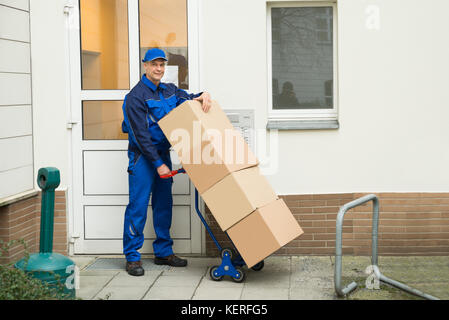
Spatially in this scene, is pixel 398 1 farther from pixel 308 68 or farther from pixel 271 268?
pixel 271 268

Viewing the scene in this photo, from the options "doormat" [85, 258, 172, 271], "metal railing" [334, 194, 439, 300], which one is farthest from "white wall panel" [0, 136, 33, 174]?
"metal railing" [334, 194, 439, 300]

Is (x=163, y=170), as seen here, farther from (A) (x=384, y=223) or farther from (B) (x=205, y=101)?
(A) (x=384, y=223)

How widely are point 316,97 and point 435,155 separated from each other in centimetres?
127

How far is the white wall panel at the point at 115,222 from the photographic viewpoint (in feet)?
22.6

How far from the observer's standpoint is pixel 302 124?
22.2 ft

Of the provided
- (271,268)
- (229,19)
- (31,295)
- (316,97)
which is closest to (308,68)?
(316,97)

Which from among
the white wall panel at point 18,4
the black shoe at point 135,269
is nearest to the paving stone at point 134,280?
the black shoe at point 135,269

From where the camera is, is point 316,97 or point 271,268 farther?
point 316,97

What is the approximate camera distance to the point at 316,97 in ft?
22.6

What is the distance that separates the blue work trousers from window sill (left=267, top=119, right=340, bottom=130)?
1.10 metres

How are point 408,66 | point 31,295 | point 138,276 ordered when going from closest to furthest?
point 31,295 < point 138,276 < point 408,66

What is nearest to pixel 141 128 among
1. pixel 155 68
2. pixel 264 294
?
pixel 155 68

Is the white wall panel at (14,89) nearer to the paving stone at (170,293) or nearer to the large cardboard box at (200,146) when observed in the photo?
the large cardboard box at (200,146)

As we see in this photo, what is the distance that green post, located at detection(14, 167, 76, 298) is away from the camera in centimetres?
500
